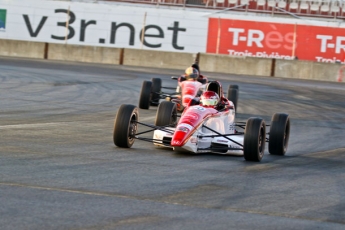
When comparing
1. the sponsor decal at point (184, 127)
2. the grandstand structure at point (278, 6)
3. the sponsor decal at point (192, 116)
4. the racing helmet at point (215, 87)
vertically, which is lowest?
the sponsor decal at point (184, 127)

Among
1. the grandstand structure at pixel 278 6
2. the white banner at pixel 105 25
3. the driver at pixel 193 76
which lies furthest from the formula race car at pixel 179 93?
the grandstand structure at pixel 278 6

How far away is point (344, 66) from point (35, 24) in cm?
1802

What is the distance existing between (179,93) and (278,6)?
26652mm

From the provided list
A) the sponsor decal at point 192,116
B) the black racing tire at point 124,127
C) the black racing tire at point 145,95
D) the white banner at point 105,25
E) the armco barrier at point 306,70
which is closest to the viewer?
the black racing tire at point 124,127

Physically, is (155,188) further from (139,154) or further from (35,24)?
(35,24)

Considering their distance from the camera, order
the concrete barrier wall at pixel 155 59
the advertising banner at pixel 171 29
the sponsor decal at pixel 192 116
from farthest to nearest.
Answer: the advertising banner at pixel 171 29 → the concrete barrier wall at pixel 155 59 → the sponsor decal at pixel 192 116

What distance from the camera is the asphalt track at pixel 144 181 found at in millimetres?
6906

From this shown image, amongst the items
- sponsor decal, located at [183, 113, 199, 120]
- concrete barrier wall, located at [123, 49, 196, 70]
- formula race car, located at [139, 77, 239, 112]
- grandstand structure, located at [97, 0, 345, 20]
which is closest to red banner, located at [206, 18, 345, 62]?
grandstand structure, located at [97, 0, 345, 20]

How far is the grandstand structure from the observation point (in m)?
44.8

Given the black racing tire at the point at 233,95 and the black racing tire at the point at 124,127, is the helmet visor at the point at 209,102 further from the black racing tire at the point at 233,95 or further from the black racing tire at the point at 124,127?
the black racing tire at the point at 233,95

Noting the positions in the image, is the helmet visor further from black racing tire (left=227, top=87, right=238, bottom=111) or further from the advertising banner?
the advertising banner

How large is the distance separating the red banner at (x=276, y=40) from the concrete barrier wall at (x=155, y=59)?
13.2 feet

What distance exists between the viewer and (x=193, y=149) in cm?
1134

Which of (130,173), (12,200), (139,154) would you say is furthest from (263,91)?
(12,200)
